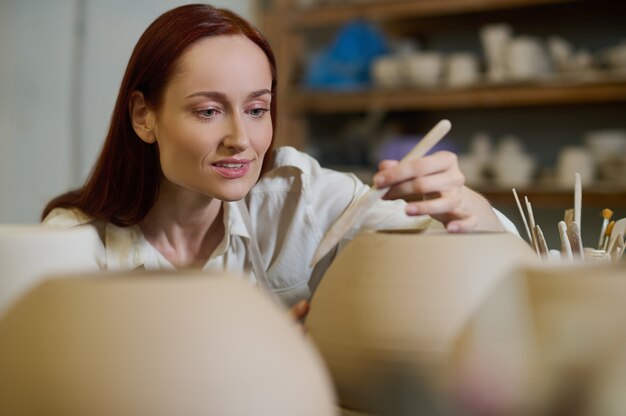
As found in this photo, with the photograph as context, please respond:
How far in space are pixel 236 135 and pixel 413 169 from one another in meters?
0.35

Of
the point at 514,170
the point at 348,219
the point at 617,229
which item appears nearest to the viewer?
the point at 348,219

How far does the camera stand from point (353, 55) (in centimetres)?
315

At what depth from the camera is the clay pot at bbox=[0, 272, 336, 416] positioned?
35cm

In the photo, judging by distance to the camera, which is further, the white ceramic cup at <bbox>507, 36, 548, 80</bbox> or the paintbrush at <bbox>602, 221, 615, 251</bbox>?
the white ceramic cup at <bbox>507, 36, 548, 80</bbox>

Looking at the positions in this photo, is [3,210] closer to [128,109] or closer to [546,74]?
[546,74]

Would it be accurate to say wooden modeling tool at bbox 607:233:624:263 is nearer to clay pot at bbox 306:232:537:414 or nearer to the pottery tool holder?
the pottery tool holder

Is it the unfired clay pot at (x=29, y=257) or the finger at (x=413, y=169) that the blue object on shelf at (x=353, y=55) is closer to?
the finger at (x=413, y=169)

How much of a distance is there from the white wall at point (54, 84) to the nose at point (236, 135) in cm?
264

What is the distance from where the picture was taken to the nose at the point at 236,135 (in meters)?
0.99

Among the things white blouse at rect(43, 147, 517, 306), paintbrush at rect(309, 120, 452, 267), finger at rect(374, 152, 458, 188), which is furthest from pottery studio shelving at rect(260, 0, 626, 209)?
paintbrush at rect(309, 120, 452, 267)

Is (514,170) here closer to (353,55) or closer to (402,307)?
(353,55)

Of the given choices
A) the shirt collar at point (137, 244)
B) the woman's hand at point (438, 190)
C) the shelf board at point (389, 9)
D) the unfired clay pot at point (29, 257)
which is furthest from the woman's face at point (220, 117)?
the shelf board at point (389, 9)

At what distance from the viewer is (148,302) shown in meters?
0.36

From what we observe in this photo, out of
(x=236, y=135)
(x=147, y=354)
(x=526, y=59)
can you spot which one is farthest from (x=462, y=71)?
(x=147, y=354)
